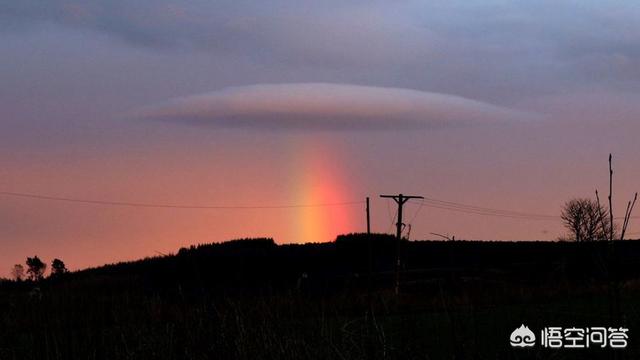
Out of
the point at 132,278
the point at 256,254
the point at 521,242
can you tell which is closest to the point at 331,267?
the point at 256,254

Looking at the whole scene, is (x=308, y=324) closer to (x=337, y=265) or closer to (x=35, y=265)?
(x=337, y=265)

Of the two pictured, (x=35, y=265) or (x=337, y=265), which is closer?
(x=337, y=265)

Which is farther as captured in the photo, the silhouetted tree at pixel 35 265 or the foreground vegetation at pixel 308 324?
the silhouetted tree at pixel 35 265

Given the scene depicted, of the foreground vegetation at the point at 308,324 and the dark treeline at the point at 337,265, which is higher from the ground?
the dark treeline at the point at 337,265

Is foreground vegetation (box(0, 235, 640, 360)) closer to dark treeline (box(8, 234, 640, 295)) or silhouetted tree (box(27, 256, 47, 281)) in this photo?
dark treeline (box(8, 234, 640, 295))

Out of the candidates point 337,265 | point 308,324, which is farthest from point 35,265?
point 308,324

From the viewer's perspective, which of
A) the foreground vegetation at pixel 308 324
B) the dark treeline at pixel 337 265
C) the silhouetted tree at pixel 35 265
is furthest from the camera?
the silhouetted tree at pixel 35 265

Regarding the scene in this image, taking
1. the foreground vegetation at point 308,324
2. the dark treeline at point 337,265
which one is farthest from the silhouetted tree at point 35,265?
the foreground vegetation at point 308,324

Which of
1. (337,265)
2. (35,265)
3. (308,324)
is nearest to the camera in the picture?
(308,324)

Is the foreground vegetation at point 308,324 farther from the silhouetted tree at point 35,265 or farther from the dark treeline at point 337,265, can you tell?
the silhouetted tree at point 35,265

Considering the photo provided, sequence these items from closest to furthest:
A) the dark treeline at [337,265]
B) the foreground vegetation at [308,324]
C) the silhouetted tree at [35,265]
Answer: the foreground vegetation at [308,324] < the dark treeline at [337,265] < the silhouetted tree at [35,265]

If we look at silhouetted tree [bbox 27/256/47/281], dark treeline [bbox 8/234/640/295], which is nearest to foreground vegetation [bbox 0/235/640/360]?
dark treeline [bbox 8/234/640/295]

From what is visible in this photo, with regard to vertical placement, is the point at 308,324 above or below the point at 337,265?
below

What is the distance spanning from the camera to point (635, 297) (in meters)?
18.7
